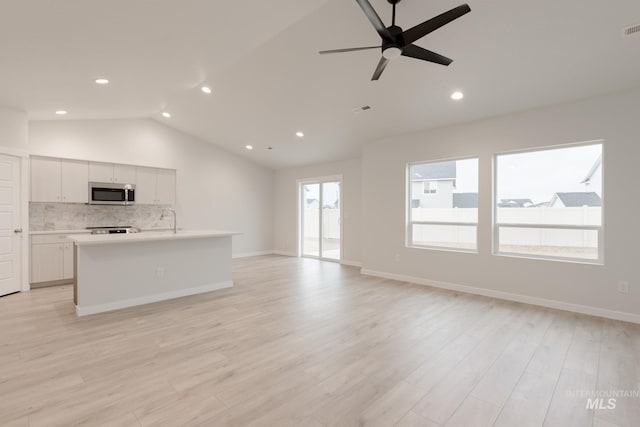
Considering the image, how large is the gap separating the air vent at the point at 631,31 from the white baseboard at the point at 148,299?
5458 millimetres

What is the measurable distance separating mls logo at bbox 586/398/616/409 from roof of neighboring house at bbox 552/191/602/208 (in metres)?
2.71

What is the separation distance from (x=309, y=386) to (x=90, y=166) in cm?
581

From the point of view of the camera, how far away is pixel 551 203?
4.12 m

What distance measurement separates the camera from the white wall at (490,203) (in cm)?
349

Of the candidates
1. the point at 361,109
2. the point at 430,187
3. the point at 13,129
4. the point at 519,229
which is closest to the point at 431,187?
the point at 430,187

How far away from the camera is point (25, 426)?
1733mm

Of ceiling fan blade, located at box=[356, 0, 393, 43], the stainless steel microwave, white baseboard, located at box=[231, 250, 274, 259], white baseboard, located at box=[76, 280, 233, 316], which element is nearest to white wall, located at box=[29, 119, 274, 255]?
white baseboard, located at box=[231, 250, 274, 259]

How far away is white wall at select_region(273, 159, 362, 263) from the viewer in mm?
7034

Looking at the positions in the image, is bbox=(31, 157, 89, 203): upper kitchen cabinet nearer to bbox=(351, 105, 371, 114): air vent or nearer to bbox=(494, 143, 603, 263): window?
bbox=(351, 105, 371, 114): air vent

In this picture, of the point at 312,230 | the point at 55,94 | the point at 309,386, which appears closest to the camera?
the point at 309,386

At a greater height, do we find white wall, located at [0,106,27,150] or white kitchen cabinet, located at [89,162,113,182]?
white wall, located at [0,106,27,150]

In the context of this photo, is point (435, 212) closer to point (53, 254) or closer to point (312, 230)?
point (312, 230)

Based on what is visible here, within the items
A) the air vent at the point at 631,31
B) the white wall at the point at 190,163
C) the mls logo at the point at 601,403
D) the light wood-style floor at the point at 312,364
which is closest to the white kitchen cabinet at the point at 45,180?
the white wall at the point at 190,163

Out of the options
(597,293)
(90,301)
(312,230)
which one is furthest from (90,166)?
(597,293)
